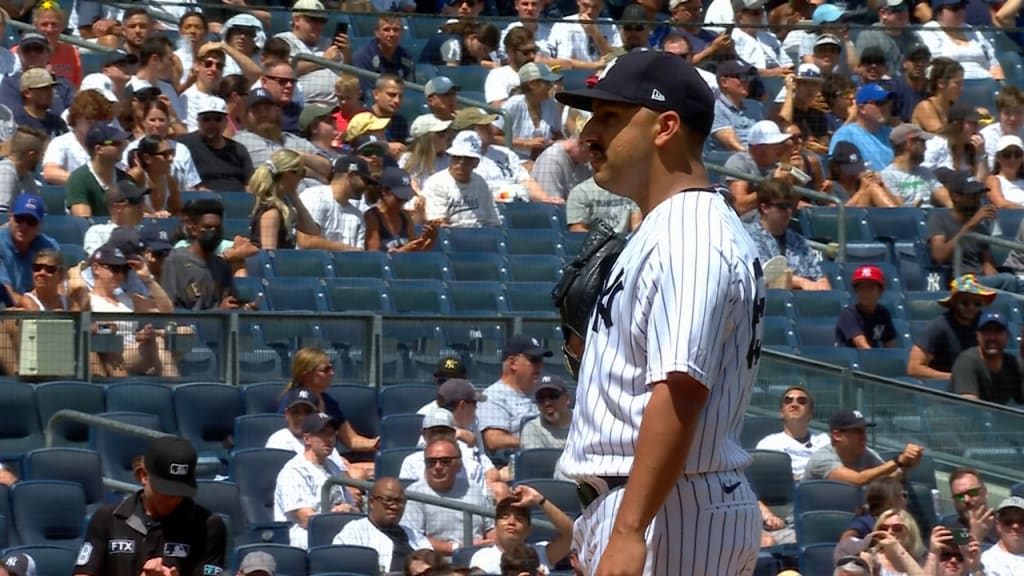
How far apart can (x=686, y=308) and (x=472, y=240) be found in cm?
866

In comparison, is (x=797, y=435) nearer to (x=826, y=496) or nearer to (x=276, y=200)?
(x=826, y=496)

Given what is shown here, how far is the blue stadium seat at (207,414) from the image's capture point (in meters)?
9.34

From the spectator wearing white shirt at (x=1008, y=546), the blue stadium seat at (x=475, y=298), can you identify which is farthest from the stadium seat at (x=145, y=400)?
the spectator wearing white shirt at (x=1008, y=546)

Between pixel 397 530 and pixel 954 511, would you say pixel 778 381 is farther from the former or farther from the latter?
pixel 397 530

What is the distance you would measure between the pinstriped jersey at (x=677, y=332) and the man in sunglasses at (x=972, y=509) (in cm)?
620

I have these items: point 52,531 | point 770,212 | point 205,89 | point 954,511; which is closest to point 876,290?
point 770,212

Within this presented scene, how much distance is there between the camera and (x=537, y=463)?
30.3 feet

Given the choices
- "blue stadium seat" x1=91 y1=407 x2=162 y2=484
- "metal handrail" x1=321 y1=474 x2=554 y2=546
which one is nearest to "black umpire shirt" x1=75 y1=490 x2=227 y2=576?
"metal handrail" x1=321 y1=474 x2=554 y2=546

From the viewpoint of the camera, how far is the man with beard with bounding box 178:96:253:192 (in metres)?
11.5

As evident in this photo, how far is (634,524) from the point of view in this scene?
3074mm

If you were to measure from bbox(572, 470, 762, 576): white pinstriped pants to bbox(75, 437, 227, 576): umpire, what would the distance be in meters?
2.78

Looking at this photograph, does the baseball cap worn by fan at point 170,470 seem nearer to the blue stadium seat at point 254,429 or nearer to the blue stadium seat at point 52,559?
the blue stadium seat at point 52,559

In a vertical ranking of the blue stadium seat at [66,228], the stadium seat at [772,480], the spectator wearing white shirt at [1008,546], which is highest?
the blue stadium seat at [66,228]

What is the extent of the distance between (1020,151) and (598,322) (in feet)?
34.9
